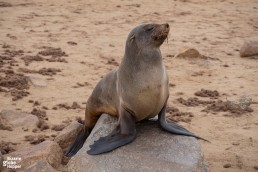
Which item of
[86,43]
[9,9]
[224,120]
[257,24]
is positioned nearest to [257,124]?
[224,120]

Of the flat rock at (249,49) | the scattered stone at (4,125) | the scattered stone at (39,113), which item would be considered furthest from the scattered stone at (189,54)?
the scattered stone at (4,125)

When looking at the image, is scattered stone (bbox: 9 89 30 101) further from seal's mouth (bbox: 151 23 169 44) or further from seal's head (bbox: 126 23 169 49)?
seal's mouth (bbox: 151 23 169 44)

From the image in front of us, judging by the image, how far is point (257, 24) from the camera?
11.8m

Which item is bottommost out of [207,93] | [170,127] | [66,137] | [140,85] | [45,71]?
[207,93]

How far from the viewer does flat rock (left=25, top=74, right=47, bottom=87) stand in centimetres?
685

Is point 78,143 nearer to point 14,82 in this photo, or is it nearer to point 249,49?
point 14,82

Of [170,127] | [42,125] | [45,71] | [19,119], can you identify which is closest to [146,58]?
[170,127]

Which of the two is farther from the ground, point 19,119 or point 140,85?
point 140,85

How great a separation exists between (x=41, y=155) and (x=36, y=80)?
294 centimetres

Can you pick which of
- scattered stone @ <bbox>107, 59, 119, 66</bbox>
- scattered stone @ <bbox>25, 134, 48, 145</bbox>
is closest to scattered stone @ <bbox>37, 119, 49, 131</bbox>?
scattered stone @ <bbox>25, 134, 48, 145</bbox>

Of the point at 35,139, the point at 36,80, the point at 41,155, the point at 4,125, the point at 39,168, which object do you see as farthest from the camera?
Result: the point at 36,80

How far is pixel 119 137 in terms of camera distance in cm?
381

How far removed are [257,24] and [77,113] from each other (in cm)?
726

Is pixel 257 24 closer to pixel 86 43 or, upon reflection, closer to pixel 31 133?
pixel 86 43
